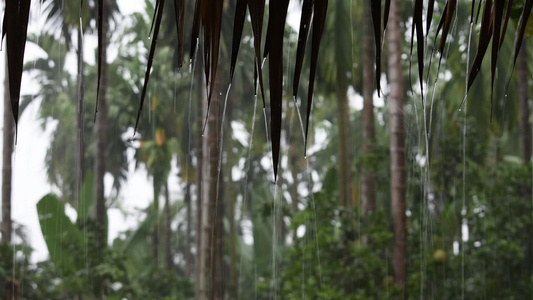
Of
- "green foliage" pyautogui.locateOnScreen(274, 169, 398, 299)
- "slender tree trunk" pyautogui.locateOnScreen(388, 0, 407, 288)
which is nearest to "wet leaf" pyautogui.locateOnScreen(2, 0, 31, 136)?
"green foliage" pyautogui.locateOnScreen(274, 169, 398, 299)

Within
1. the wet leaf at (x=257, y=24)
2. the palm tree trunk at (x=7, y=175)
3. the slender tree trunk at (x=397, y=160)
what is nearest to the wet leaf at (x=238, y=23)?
the wet leaf at (x=257, y=24)

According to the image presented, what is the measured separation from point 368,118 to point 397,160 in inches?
88.7

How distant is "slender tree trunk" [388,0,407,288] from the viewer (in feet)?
26.5

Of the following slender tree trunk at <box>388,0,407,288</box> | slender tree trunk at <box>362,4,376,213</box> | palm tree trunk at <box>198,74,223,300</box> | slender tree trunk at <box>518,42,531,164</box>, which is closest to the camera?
slender tree trunk at <box>388,0,407,288</box>

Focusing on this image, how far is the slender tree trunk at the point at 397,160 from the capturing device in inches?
318

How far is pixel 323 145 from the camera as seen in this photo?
18.3 meters

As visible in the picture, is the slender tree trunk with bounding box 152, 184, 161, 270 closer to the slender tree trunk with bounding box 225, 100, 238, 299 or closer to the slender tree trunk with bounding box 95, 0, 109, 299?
the slender tree trunk with bounding box 225, 100, 238, 299

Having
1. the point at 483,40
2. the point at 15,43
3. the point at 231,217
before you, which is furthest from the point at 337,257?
the point at 15,43

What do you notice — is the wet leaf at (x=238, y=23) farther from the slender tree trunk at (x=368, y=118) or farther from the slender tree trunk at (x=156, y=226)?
the slender tree trunk at (x=156, y=226)

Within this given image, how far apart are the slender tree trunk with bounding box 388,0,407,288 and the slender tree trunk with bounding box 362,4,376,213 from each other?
1.58 feet

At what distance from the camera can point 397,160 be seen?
8.24 meters

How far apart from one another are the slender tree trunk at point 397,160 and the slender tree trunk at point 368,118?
48cm

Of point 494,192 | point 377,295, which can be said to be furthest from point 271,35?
point 494,192

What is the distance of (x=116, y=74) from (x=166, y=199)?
2412mm
